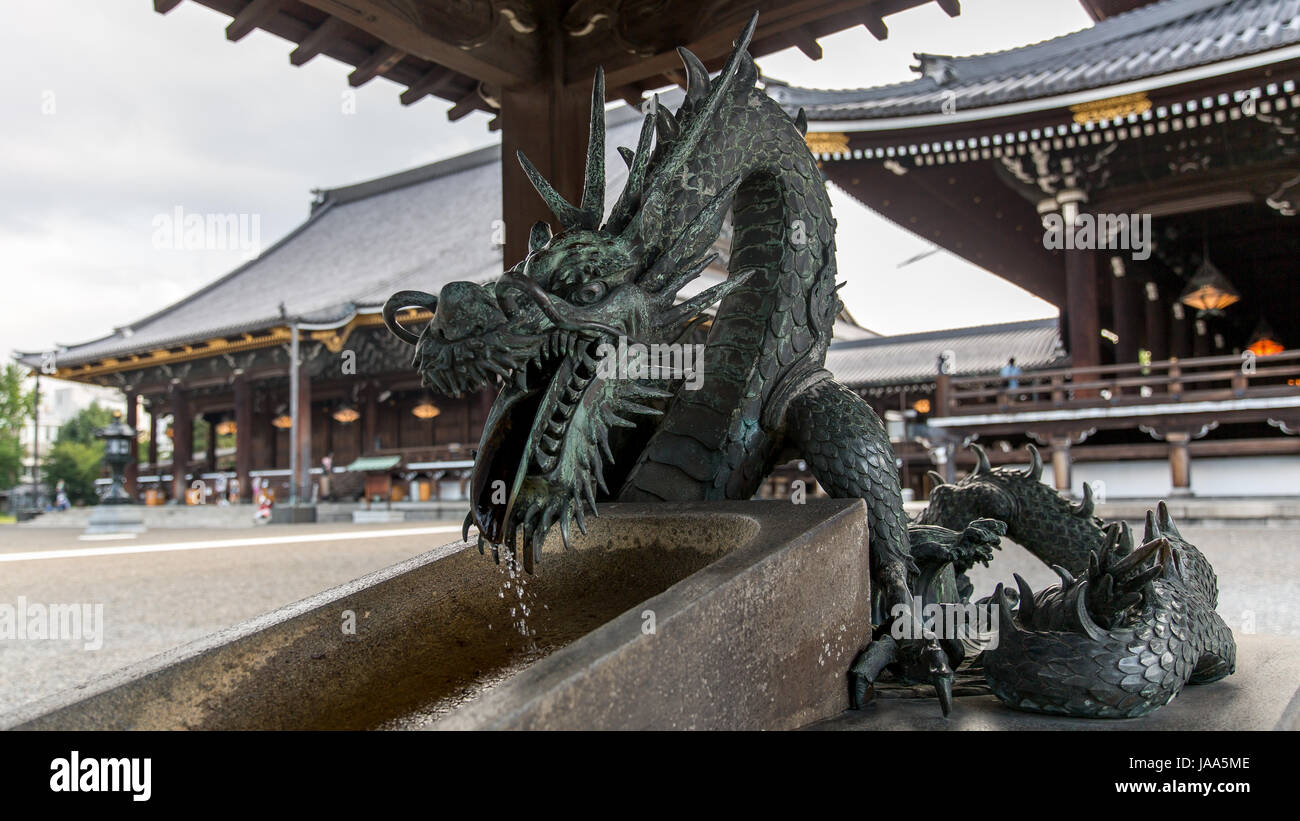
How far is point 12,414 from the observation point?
30.0 metres

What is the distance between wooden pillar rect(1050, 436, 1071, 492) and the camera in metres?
10.6

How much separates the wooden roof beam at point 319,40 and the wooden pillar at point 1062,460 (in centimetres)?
961

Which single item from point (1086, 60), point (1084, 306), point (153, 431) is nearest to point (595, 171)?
point (1086, 60)

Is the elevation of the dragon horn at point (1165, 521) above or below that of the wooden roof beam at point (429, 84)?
below

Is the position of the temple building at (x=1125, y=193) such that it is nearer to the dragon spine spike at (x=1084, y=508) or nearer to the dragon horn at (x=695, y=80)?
the dragon spine spike at (x=1084, y=508)

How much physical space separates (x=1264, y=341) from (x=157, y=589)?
13533 mm

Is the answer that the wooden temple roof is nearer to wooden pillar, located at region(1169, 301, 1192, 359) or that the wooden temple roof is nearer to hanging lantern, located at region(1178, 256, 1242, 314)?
hanging lantern, located at region(1178, 256, 1242, 314)

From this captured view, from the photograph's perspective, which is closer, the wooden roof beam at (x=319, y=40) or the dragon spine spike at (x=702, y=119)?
the dragon spine spike at (x=702, y=119)

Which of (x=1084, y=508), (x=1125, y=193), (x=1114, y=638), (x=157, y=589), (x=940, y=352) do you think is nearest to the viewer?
(x=1114, y=638)

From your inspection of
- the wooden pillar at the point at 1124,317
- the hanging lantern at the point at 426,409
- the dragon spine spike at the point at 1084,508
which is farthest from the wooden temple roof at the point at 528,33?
the hanging lantern at the point at 426,409

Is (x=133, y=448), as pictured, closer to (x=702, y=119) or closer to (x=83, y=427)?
(x=83, y=427)

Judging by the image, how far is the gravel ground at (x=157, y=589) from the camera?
3.97 meters

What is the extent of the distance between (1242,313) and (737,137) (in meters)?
14.5

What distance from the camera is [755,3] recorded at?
3643mm
